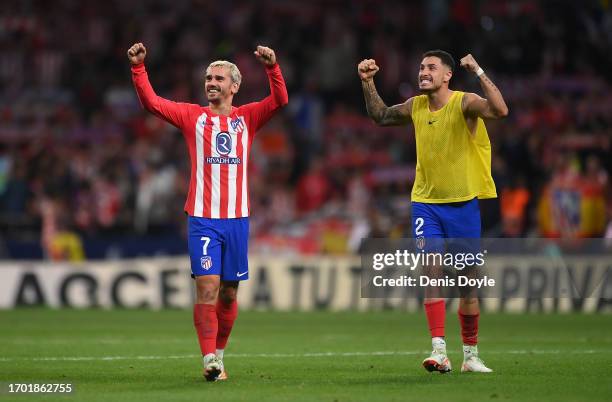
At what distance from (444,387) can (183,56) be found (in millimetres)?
21297

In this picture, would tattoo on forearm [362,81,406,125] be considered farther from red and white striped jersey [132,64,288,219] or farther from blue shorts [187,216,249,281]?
blue shorts [187,216,249,281]

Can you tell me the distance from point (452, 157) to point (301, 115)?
667 inches

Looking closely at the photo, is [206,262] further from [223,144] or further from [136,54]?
[136,54]

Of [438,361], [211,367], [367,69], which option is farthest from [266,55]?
[438,361]

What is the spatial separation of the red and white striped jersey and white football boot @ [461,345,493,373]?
219cm

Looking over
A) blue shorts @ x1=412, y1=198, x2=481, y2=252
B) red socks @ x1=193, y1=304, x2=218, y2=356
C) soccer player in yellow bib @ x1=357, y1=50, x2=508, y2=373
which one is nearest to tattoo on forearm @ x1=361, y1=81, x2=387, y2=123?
soccer player in yellow bib @ x1=357, y1=50, x2=508, y2=373

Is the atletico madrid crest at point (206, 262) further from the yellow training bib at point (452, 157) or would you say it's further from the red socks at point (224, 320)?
the yellow training bib at point (452, 157)

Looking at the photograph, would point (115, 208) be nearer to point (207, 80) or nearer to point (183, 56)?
point (183, 56)

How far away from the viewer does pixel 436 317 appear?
10930mm

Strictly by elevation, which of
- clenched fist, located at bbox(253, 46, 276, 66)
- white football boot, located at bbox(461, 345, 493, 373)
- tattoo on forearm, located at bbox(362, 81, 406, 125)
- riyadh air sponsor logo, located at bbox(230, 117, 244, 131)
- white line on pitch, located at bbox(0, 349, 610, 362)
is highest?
clenched fist, located at bbox(253, 46, 276, 66)

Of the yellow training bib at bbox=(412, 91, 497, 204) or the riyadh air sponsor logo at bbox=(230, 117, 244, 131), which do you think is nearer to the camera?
the riyadh air sponsor logo at bbox=(230, 117, 244, 131)

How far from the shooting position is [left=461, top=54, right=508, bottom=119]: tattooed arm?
34.7 ft

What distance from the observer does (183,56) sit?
30219mm

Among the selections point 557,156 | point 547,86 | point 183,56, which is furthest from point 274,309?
point 183,56
